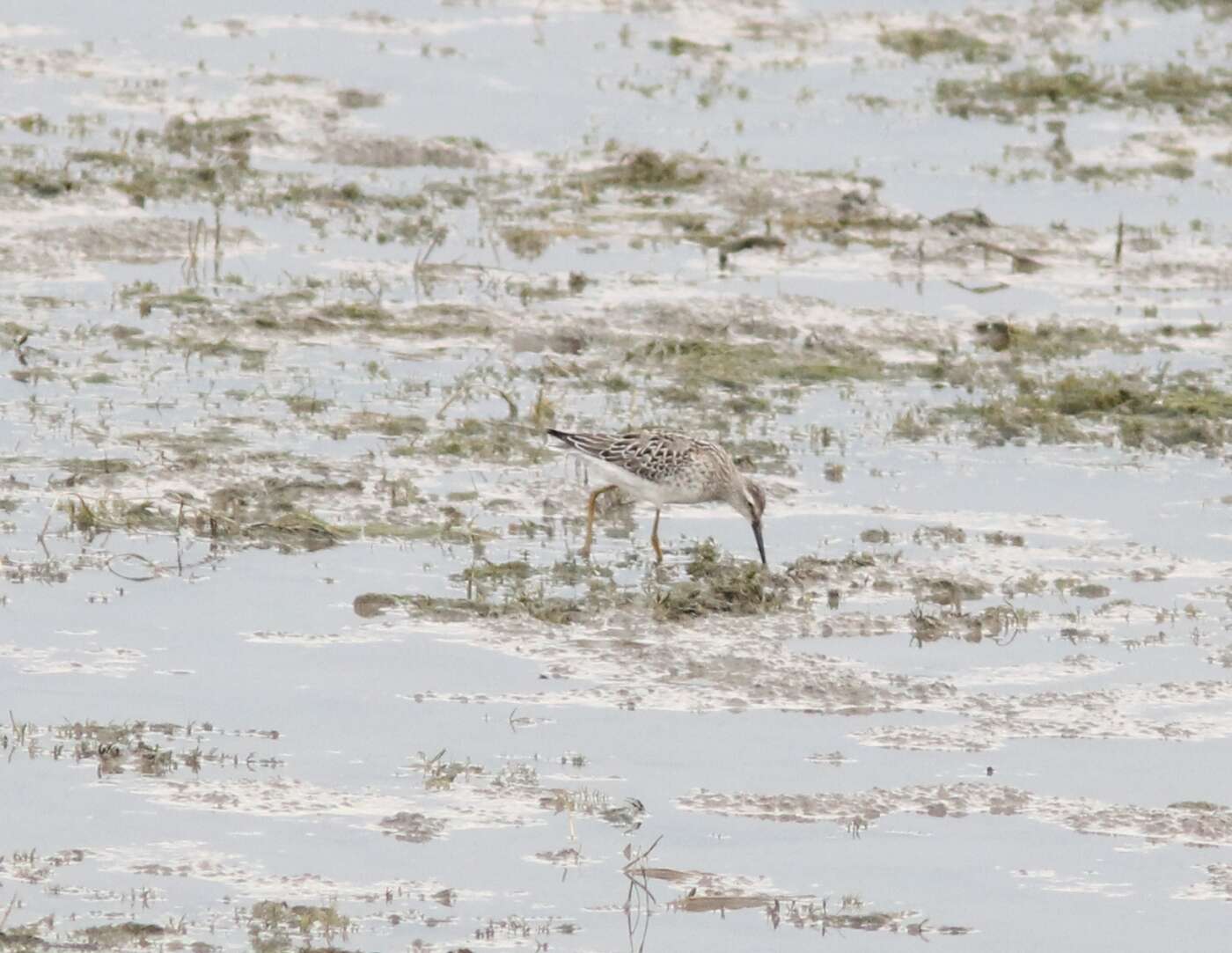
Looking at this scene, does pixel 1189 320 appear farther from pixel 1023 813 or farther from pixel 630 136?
pixel 1023 813

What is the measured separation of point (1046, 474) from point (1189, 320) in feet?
17.0

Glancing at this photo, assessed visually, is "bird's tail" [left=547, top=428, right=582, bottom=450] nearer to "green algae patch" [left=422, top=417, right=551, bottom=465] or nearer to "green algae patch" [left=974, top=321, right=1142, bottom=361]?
"green algae patch" [left=422, top=417, right=551, bottom=465]

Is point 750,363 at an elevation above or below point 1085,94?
below

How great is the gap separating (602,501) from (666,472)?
121cm

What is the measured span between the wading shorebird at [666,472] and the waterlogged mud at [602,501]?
361 mm

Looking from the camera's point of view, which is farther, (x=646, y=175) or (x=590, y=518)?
(x=646, y=175)

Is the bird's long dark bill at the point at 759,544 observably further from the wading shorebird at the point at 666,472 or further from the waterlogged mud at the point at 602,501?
the waterlogged mud at the point at 602,501

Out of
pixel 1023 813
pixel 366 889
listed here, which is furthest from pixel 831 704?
pixel 366 889

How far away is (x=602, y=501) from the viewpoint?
16.7 metres

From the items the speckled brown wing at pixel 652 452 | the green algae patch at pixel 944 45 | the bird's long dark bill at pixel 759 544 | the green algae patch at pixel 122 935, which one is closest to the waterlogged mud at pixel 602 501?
the green algae patch at pixel 122 935

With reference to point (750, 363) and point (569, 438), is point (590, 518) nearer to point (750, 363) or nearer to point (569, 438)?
point (569, 438)

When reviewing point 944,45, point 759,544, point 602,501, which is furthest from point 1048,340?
point 944,45

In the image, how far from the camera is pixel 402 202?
24469mm

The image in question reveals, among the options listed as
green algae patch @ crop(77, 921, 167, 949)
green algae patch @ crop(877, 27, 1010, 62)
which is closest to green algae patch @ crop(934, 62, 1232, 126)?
green algae patch @ crop(877, 27, 1010, 62)
